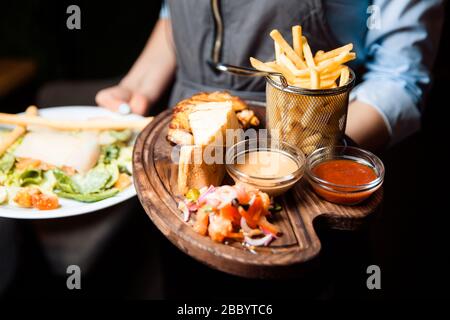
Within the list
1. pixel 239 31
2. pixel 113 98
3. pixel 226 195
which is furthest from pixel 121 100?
pixel 226 195

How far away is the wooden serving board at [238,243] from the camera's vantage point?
1.19 metres

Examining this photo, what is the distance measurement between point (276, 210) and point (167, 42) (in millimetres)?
1452

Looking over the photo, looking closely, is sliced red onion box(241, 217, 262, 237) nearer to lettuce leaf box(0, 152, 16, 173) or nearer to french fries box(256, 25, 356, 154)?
french fries box(256, 25, 356, 154)

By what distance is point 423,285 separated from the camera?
293cm

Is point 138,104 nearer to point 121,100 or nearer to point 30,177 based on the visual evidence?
point 121,100

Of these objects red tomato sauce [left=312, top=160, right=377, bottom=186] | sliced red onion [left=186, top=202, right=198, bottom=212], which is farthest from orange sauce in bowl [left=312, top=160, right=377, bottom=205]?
sliced red onion [left=186, top=202, right=198, bottom=212]

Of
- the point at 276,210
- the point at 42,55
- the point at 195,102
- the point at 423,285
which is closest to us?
the point at 276,210

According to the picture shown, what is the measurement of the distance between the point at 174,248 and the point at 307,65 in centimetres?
104

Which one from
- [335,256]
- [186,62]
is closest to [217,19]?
[186,62]

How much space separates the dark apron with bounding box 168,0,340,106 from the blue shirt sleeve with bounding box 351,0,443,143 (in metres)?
0.22

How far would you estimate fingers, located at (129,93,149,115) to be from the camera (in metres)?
2.26

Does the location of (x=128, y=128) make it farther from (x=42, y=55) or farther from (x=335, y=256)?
(x=42, y=55)

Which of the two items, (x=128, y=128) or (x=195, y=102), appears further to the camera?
(x=128, y=128)

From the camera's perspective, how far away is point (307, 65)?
148 centimetres
